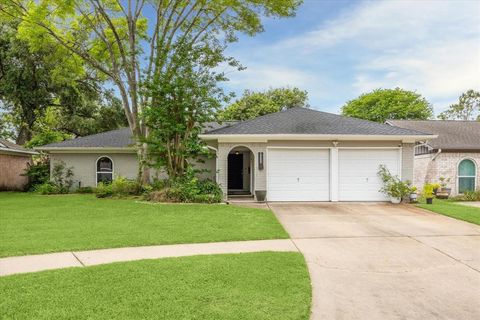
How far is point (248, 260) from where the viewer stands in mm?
5301

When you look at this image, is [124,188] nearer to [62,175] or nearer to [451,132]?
[62,175]

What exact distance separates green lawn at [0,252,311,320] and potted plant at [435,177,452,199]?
14.0 meters

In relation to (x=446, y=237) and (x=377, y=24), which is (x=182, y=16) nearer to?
(x=377, y=24)

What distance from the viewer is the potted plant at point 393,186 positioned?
12.7 m

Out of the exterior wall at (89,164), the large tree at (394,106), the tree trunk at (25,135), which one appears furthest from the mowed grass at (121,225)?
the large tree at (394,106)

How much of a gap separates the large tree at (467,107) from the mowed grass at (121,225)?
46.7 metres

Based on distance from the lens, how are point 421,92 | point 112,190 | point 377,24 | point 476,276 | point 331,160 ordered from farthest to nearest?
point 421,92 → point 377,24 → point 112,190 → point 331,160 → point 476,276

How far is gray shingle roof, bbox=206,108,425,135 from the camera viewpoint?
42.7ft

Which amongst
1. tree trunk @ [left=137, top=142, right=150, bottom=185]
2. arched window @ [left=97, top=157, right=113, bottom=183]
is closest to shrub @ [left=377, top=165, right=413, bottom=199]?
tree trunk @ [left=137, top=142, right=150, bottom=185]

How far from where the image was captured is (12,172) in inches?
795

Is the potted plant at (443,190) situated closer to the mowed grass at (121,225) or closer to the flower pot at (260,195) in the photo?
the flower pot at (260,195)

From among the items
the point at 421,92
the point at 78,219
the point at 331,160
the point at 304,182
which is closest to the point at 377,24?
the point at 331,160

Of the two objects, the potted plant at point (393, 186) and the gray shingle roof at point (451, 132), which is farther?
the gray shingle roof at point (451, 132)

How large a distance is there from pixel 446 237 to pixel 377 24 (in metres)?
11.9
